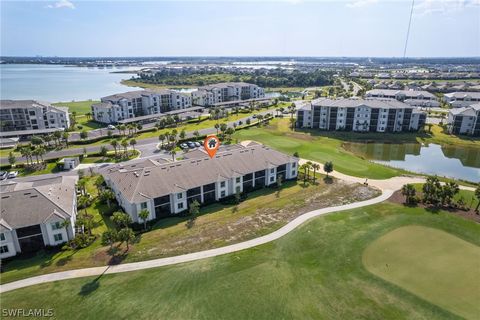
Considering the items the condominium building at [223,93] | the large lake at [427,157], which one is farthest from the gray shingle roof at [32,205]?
the condominium building at [223,93]

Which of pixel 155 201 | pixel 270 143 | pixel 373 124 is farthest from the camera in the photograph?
pixel 373 124

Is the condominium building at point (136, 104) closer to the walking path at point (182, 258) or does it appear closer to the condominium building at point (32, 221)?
the condominium building at point (32, 221)

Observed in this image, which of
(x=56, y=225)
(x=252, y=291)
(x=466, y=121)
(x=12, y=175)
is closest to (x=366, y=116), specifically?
(x=466, y=121)

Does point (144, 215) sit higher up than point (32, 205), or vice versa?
point (32, 205)

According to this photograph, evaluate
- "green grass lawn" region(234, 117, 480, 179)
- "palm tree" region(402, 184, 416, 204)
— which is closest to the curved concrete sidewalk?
"palm tree" region(402, 184, 416, 204)

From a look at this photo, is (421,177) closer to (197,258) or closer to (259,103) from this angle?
(197,258)

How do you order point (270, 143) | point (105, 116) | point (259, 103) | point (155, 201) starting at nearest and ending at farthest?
point (155, 201) < point (270, 143) < point (105, 116) < point (259, 103)

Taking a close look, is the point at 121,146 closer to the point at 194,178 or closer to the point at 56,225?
the point at 194,178

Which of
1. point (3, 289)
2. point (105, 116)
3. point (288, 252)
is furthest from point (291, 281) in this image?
point (105, 116)
